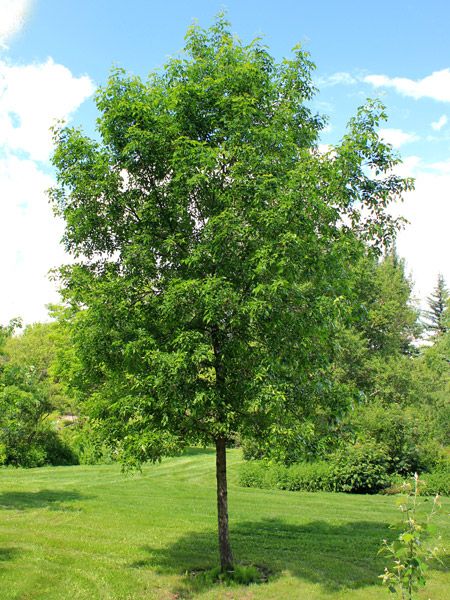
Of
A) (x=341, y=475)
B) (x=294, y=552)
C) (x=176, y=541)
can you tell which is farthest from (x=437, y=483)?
(x=176, y=541)

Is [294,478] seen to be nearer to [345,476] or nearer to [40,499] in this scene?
[345,476]

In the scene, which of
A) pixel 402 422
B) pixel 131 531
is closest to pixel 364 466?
pixel 402 422

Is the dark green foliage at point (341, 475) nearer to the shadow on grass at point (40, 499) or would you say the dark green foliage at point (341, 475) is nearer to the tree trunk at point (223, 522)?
the shadow on grass at point (40, 499)

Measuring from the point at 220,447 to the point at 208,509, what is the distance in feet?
22.2

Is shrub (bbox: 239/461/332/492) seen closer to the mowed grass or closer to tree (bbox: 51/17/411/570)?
the mowed grass

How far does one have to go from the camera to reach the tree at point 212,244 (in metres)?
8.58

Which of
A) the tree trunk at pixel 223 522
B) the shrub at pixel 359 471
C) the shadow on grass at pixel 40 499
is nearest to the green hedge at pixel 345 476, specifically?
the shrub at pixel 359 471

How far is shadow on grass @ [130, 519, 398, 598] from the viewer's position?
31.2 ft

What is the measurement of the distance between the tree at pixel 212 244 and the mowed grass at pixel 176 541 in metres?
1.30

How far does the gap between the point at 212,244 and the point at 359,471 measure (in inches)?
549

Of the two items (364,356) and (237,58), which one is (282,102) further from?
(364,356)

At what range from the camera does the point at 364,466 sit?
1977 cm

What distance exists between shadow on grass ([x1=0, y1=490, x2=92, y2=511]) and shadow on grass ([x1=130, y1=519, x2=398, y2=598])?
5.46 m

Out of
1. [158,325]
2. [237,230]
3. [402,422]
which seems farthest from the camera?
[402,422]
